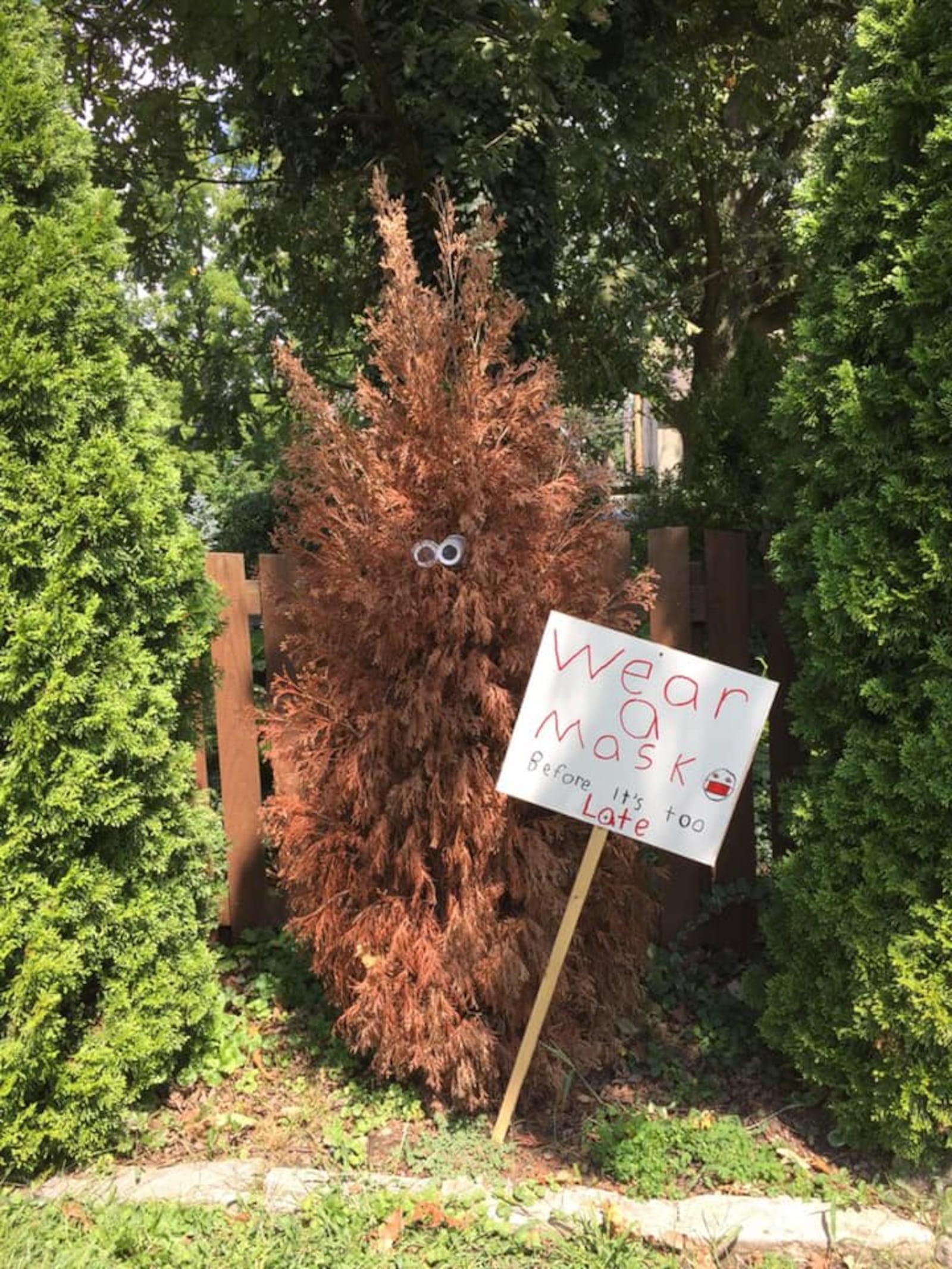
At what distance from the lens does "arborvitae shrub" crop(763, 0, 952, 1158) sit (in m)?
2.23

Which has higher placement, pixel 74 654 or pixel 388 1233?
pixel 74 654

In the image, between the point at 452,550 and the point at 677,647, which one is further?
the point at 677,647

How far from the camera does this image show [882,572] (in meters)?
2.32

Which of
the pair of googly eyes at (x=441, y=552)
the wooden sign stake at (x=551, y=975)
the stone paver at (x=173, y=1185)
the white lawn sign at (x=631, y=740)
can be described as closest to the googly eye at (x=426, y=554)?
the pair of googly eyes at (x=441, y=552)

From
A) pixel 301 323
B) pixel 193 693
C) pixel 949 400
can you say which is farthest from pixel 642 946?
pixel 301 323

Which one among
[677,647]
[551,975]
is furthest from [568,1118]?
[677,647]

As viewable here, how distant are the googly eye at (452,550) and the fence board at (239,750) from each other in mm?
1062

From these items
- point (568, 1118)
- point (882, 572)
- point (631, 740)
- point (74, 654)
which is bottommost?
point (568, 1118)

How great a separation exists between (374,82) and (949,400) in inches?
167

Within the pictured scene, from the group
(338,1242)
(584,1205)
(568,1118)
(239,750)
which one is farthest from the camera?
(239,750)

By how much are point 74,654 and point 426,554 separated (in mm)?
942

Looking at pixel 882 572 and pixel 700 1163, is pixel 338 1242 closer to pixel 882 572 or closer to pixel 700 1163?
pixel 700 1163

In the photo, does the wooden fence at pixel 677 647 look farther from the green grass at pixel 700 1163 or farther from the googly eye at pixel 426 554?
→ the googly eye at pixel 426 554

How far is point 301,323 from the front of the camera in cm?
761
